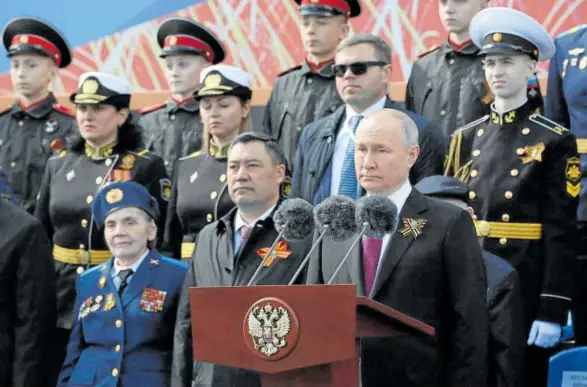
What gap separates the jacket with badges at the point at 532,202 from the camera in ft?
18.0

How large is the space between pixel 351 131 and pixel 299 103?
3.00ft

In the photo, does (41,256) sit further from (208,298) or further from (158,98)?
(158,98)

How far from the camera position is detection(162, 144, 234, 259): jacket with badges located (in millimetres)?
6242

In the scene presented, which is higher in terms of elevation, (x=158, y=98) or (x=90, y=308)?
(x=158, y=98)

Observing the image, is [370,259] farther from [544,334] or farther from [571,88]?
[571,88]

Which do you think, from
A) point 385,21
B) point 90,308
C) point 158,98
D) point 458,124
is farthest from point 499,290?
point 158,98

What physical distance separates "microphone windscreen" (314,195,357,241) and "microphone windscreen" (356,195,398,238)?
5cm

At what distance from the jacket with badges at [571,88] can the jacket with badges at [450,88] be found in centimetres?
32

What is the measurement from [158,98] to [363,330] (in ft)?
16.9

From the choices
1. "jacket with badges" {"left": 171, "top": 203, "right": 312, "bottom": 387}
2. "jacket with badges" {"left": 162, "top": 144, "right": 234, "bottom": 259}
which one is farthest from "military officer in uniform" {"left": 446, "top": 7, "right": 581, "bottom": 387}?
"jacket with badges" {"left": 162, "top": 144, "right": 234, "bottom": 259}

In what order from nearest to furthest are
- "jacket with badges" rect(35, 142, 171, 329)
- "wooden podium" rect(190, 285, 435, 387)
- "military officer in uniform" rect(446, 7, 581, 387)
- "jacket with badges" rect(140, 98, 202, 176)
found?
"wooden podium" rect(190, 285, 435, 387) → "military officer in uniform" rect(446, 7, 581, 387) → "jacket with badges" rect(35, 142, 171, 329) → "jacket with badges" rect(140, 98, 202, 176)

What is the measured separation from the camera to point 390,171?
4.38 metres

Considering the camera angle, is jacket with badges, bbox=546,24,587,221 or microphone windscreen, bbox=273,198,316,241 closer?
microphone windscreen, bbox=273,198,316,241

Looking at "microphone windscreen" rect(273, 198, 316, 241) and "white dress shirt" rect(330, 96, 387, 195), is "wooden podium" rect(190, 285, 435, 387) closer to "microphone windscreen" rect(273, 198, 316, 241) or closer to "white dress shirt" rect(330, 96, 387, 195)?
"microphone windscreen" rect(273, 198, 316, 241)
